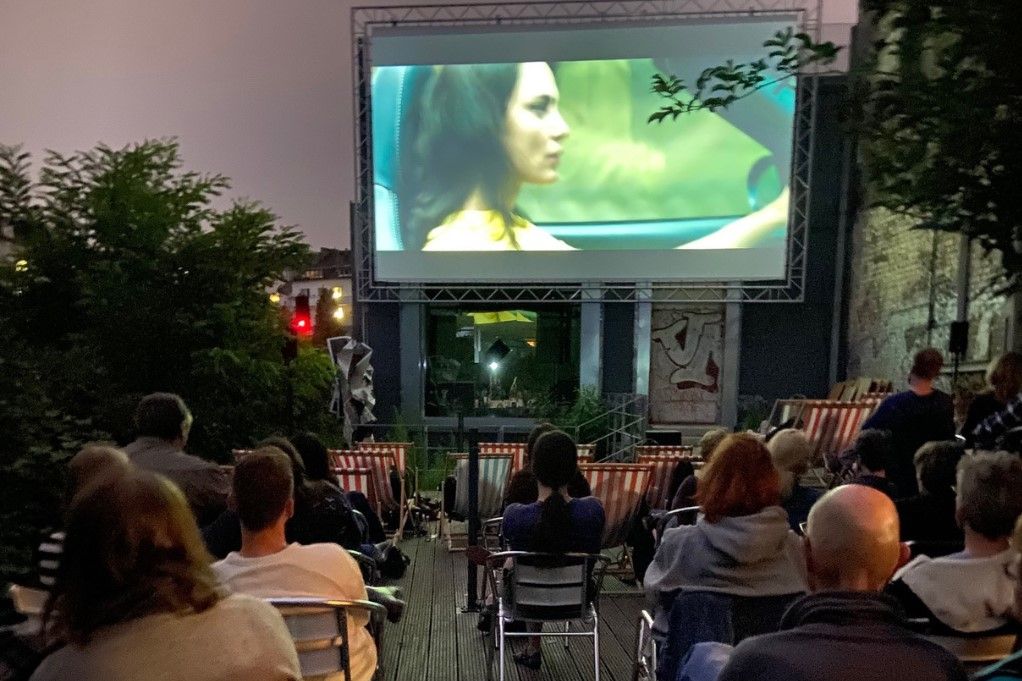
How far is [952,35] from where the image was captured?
6.03ft

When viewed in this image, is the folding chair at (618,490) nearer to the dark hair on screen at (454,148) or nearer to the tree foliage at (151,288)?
the tree foliage at (151,288)

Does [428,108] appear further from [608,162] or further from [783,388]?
[783,388]

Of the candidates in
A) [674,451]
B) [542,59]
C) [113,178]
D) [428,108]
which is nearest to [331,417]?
[113,178]

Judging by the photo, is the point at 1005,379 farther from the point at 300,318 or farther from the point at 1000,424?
the point at 300,318

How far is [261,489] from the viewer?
2.08 metres

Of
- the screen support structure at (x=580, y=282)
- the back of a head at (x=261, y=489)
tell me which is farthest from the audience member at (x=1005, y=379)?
the screen support structure at (x=580, y=282)

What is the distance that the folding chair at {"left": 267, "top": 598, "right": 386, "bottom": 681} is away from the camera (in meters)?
1.99

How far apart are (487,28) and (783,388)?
870 cm

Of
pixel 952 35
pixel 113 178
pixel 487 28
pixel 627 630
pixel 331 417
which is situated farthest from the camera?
pixel 487 28

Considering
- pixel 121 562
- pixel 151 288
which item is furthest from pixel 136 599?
pixel 151 288

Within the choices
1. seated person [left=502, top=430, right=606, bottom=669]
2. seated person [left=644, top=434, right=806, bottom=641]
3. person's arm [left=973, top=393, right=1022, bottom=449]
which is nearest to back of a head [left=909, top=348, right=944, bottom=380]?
person's arm [left=973, top=393, right=1022, bottom=449]

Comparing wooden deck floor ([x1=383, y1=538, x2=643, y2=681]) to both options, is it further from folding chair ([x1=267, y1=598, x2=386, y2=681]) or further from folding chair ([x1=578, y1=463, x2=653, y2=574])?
folding chair ([x1=267, y1=598, x2=386, y2=681])

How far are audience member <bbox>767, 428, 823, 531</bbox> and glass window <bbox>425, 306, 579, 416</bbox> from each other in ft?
33.5

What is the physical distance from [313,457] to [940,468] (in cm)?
287
